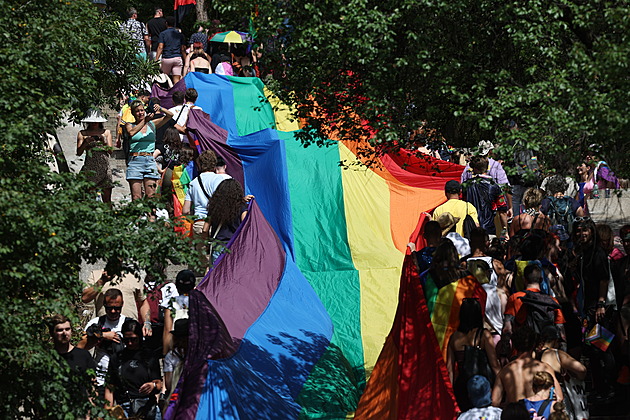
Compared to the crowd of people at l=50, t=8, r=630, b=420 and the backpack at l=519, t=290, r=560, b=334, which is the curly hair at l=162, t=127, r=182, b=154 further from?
the backpack at l=519, t=290, r=560, b=334

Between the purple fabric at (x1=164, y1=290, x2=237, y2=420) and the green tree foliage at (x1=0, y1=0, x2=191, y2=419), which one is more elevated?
the green tree foliage at (x1=0, y1=0, x2=191, y2=419)

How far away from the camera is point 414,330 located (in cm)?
1033

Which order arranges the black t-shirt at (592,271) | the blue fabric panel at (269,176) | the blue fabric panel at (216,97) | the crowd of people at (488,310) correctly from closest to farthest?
1. the crowd of people at (488,310)
2. the black t-shirt at (592,271)
3. the blue fabric panel at (269,176)
4. the blue fabric panel at (216,97)

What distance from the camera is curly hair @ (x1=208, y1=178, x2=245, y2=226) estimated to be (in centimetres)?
1367

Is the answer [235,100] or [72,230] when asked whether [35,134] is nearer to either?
[72,230]

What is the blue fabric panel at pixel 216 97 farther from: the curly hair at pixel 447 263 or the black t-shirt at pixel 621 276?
the black t-shirt at pixel 621 276

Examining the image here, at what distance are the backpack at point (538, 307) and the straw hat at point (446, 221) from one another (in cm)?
270

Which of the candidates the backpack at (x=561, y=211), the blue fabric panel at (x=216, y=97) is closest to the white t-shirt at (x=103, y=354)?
the backpack at (x=561, y=211)

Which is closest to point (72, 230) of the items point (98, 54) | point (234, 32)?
point (98, 54)

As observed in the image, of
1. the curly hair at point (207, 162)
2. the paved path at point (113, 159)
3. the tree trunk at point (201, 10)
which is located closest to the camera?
the curly hair at point (207, 162)

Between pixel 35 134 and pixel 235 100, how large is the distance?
1140 centimetres

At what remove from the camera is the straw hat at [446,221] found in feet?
40.6

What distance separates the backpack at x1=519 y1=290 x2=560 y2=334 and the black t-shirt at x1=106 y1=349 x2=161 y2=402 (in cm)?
387

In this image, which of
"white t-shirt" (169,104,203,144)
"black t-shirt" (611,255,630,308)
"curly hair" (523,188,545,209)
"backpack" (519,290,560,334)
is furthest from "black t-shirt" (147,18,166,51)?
"backpack" (519,290,560,334)
